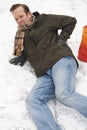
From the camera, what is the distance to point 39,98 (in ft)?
6.70

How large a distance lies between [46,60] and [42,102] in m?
0.37

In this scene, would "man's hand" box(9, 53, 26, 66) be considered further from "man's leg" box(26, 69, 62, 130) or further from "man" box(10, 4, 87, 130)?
"man's leg" box(26, 69, 62, 130)

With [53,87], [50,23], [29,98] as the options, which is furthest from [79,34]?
[29,98]

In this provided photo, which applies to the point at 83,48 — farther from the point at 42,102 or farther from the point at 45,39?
the point at 42,102

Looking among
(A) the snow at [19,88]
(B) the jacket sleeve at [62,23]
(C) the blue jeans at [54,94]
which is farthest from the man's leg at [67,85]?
(B) the jacket sleeve at [62,23]

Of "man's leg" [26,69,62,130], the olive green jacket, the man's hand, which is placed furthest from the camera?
Result: the man's hand

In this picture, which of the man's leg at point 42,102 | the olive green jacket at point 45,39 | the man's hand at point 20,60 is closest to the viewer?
the man's leg at point 42,102

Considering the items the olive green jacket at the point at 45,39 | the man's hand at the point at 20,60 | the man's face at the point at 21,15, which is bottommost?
the man's hand at the point at 20,60

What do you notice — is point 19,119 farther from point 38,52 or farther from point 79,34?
point 79,34

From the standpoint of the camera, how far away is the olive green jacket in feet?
7.55

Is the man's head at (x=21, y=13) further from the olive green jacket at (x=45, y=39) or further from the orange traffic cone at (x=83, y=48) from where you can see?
the orange traffic cone at (x=83, y=48)

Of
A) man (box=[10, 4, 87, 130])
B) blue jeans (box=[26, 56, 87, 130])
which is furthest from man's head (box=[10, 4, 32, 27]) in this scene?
blue jeans (box=[26, 56, 87, 130])

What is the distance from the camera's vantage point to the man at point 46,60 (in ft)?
6.37

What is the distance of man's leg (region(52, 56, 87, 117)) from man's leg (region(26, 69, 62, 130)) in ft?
0.25
